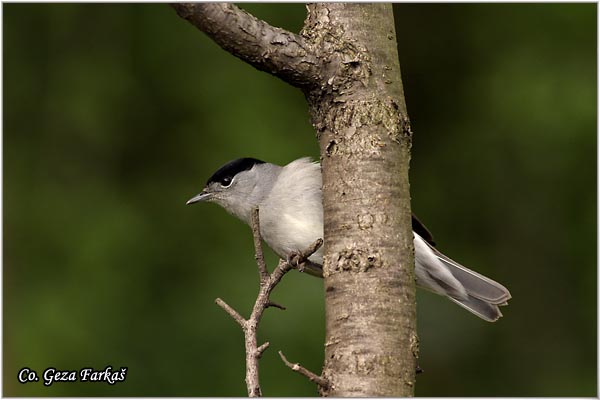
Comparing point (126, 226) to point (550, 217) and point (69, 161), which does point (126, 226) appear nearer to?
point (69, 161)

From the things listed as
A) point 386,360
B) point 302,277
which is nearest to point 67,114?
point 302,277

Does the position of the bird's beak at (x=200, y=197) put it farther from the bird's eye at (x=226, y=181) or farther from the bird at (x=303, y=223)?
the bird's eye at (x=226, y=181)

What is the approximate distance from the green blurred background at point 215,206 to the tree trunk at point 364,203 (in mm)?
2544

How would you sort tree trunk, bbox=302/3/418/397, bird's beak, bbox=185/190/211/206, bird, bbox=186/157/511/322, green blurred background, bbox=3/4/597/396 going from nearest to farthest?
tree trunk, bbox=302/3/418/397 → bird, bbox=186/157/511/322 → green blurred background, bbox=3/4/597/396 → bird's beak, bbox=185/190/211/206

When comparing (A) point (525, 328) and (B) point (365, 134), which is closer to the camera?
(B) point (365, 134)

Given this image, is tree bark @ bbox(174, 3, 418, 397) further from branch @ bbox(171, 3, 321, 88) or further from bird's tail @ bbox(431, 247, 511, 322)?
bird's tail @ bbox(431, 247, 511, 322)

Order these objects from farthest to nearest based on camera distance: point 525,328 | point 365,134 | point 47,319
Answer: point 525,328
point 47,319
point 365,134

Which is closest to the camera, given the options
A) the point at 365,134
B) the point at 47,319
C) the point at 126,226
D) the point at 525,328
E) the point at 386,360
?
the point at 386,360

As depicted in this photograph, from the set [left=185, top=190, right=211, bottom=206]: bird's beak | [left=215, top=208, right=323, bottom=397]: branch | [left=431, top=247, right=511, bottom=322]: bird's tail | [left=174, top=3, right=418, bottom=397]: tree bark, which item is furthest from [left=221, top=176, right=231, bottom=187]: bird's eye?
[left=174, top=3, right=418, bottom=397]: tree bark

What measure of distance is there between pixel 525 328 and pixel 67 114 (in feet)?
12.0

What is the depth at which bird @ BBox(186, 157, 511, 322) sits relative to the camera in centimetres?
458

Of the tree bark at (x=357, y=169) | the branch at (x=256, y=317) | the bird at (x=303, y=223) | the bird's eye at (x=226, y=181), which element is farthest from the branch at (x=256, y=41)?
the bird's eye at (x=226, y=181)

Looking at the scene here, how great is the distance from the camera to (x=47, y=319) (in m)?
4.83

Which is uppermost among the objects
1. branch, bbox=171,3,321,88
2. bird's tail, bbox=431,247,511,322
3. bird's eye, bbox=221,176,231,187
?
bird's eye, bbox=221,176,231,187
